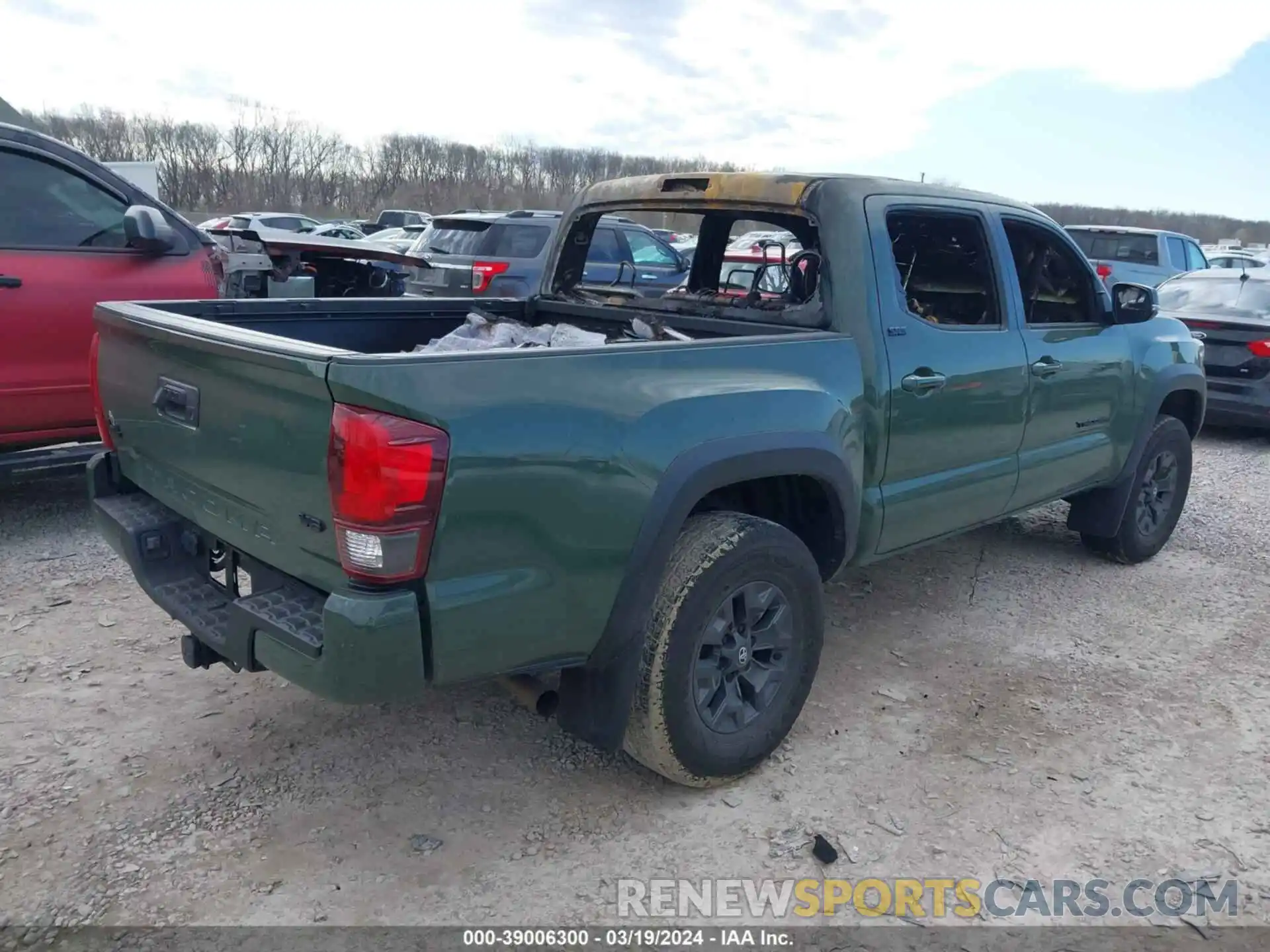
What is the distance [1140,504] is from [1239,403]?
13.7ft

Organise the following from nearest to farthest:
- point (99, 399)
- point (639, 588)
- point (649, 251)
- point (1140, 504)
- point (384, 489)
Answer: point (384, 489)
point (639, 588)
point (99, 399)
point (1140, 504)
point (649, 251)

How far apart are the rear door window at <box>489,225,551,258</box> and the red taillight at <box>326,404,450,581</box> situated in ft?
27.6

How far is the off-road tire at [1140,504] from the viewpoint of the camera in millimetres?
5152

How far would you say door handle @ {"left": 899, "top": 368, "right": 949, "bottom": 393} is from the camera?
137 inches

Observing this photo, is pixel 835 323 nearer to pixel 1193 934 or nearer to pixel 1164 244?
pixel 1193 934

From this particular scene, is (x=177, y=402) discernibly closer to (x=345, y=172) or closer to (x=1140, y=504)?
(x=1140, y=504)

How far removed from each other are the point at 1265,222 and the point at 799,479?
109m

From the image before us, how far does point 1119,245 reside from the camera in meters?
15.7

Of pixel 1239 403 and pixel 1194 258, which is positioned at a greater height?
pixel 1194 258

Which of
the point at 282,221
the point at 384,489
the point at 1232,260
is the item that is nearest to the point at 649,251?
the point at 384,489

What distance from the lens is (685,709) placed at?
112 inches

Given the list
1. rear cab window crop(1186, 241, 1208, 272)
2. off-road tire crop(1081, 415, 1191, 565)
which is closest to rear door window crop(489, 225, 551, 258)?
off-road tire crop(1081, 415, 1191, 565)

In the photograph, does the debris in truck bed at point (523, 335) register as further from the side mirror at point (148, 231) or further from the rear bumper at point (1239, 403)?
the rear bumper at point (1239, 403)

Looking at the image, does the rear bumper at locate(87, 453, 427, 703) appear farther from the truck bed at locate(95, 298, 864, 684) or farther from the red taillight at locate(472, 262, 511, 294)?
the red taillight at locate(472, 262, 511, 294)
